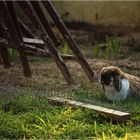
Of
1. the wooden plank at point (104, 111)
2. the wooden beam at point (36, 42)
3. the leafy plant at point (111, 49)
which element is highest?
the wooden beam at point (36, 42)

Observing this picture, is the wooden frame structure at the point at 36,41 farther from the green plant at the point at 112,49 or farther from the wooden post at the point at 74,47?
the green plant at the point at 112,49

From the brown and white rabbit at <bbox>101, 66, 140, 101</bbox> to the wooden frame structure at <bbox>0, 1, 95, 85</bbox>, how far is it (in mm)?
1135

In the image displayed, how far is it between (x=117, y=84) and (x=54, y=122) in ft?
3.61

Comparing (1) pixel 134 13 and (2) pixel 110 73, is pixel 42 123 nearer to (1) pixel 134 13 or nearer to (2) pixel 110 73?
(2) pixel 110 73

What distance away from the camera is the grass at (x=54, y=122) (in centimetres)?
504

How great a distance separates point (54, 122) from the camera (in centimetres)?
536

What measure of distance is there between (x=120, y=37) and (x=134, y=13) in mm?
544

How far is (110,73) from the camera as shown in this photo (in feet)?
20.2

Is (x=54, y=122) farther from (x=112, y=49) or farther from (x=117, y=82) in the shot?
(x=112, y=49)

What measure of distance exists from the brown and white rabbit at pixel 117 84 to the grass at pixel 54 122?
13cm

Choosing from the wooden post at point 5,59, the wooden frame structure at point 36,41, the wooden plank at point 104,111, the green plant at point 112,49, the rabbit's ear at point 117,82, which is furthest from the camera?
the green plant at point 112,49

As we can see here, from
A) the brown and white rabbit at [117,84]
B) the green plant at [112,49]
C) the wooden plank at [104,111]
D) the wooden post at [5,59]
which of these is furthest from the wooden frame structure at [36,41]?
the green plant at [112,49]

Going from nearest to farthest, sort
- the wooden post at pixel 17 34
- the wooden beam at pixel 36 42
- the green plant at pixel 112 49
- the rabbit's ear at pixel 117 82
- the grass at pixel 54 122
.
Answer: the grass at pixel 54 122
the rabbit's ear at pixel 117 82
the wooden post at pixel 17 34
the wooden beam at pixel 36 42
the green plant at pixel 112 49

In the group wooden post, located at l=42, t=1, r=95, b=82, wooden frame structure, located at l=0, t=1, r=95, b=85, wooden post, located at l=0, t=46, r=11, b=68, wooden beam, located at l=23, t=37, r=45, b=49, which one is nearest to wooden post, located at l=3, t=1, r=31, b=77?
wooden frame structure, located at l=0, t=1, r=95, b=85
